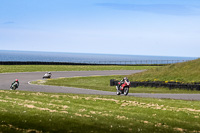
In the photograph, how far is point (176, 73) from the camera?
1519 inches

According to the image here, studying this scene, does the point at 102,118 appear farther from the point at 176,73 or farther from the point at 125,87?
the point at 176,73

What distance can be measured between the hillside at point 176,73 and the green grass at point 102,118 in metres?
17.7

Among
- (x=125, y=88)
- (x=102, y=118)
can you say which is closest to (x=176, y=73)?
(x=125, y=88)

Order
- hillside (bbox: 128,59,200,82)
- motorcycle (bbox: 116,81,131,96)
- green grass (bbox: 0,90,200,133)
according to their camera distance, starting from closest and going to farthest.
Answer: green grass (bbox: 0,90,200,133) < motorcycle (bbox: 116,81,131,96) < hillside (bbox: 128,59,200,82)

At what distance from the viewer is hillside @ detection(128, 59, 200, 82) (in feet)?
119

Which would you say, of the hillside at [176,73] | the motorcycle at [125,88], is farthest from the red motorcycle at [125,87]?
the hillside at [176,73]

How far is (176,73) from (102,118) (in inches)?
1022

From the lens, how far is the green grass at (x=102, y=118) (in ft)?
39.6

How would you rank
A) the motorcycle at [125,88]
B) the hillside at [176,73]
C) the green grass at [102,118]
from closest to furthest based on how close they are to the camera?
the green grass at [102,118]
the motorcycle at [125,88]
the hillside at [176,73]

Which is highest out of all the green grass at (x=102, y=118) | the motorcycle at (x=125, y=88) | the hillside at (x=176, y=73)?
the hillside at (x=176, y=73)

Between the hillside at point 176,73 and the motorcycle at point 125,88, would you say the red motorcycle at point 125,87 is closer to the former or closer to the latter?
the motorcycle at point 125,88

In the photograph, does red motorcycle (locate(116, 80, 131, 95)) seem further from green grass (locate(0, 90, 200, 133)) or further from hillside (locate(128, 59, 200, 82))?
hillside (locate(128, 59, 200, 82))

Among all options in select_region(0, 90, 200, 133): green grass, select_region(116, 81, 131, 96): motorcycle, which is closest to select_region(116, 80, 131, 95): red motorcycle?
select_region(116, 81, 131, 96): motorcycle

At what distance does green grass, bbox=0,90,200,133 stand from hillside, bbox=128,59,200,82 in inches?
696
